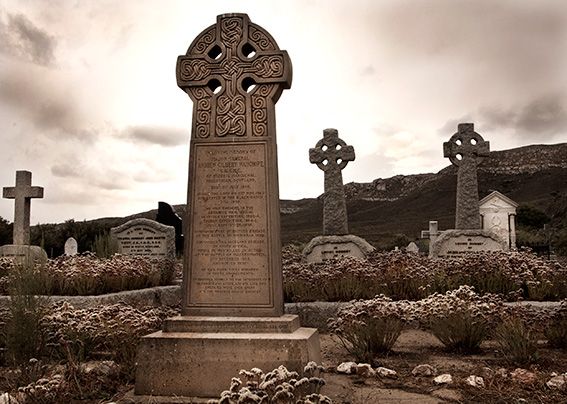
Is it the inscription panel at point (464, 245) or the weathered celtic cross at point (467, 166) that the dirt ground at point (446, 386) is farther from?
the weathered celtic cross at point (467, 166)

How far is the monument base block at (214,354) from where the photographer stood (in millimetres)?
4531

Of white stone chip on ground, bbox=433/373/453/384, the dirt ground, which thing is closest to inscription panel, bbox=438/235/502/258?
the dirt ground

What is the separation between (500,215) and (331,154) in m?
9.33

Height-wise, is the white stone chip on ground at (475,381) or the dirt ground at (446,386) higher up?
the white stone chip on ground at (475,381)

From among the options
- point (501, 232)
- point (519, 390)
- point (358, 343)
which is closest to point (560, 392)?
point (519, 390)

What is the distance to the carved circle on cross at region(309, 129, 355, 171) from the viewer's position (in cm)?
1512

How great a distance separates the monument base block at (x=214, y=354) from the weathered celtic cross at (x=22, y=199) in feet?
34.0

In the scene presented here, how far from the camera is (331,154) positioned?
49.8ft

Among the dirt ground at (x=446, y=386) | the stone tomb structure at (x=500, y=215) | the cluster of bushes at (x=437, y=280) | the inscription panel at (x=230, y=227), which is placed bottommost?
the dirt ground at (x=446, y=386)

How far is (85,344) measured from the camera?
20.2 feet

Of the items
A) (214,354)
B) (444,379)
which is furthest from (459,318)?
(214,354)

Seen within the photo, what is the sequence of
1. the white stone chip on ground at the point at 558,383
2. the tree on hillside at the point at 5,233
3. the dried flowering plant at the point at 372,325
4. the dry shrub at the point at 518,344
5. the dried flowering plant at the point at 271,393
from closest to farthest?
the dried flowering plant at the point at 271,393 → the white stone chip on ground at the point at 558,383 → the dry shrub at the point at 518,344 → the dried flowering plant at the point at 372,325 → the tree on hillside at the point at 5,233

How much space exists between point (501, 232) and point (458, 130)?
765cm

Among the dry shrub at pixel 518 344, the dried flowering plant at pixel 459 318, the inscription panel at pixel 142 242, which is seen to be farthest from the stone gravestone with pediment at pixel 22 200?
the dry shrub at pixel 518 344
